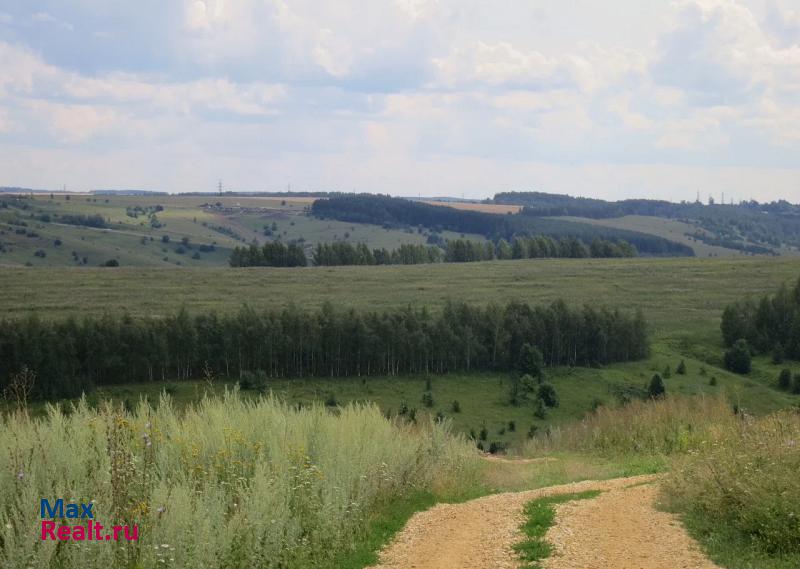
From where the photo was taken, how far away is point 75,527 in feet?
35.6

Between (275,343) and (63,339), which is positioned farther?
(275,343)

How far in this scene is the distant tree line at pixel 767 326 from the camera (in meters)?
79.1

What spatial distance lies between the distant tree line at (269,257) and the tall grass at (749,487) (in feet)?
427

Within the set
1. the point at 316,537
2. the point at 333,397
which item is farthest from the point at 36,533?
the point at 333,397

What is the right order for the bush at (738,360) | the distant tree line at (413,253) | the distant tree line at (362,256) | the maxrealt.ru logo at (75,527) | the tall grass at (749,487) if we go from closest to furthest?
the maxrealt.ru logo at (75,527)
the tall grass at (749,487)
the bush at (738,360)
the distant tree line at (413,253)
the distant tree line at (362,256)

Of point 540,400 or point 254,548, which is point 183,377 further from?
point 254,548

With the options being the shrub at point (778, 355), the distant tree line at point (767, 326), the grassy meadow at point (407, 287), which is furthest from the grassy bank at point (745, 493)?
the grassy meadow at point (407, 287)

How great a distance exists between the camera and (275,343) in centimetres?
7044

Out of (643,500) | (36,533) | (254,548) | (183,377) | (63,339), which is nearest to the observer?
(36,533)

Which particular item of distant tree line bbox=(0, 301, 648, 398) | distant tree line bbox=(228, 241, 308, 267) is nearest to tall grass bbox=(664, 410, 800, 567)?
distant tree line bbox=(0, 301, 648, 398)

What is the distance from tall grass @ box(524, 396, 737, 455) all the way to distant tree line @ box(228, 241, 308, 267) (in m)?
118

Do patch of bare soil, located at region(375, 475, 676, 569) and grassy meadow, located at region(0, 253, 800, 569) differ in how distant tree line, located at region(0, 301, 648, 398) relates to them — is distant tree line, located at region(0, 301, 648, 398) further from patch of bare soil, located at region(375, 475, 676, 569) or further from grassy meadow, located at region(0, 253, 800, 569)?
patch of bare soil, located at region(375, 475, 676, 569)

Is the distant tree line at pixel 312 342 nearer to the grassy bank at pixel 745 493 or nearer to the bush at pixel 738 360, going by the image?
the bush at pixel 738 360

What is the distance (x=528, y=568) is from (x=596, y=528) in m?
2.30
